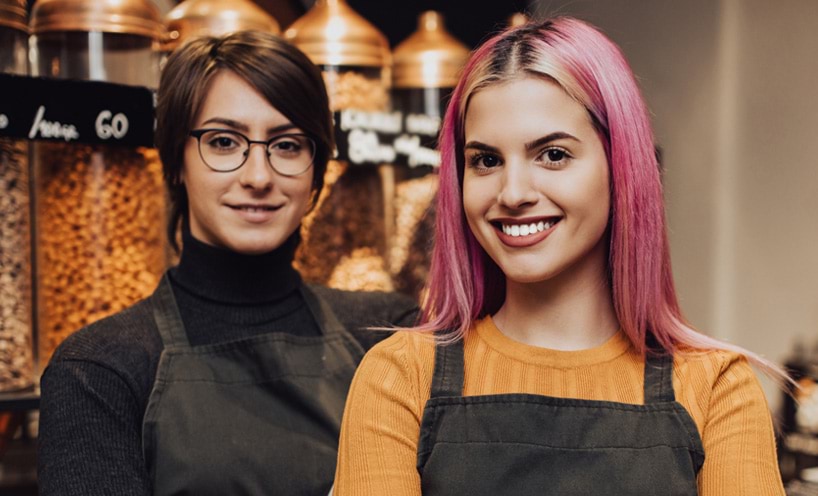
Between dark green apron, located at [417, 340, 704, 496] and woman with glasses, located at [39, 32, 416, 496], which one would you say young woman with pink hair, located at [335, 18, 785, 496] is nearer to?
dark green apron, located at [417, 340, 704, 496]

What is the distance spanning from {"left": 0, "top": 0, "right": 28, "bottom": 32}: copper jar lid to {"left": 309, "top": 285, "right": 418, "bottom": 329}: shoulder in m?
0.69

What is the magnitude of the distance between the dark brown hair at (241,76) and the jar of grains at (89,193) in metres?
0.13

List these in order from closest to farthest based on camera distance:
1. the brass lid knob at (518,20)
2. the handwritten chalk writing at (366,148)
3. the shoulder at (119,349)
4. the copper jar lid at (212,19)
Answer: the brass lid knob at (518,20) < the shoulder at (119,349) < the copper jar lid at (212,19) < the handwritten chalk writing at (366,148)

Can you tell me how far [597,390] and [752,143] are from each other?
1.88 meters

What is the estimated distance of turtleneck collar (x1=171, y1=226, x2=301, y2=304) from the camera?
158 centimetres

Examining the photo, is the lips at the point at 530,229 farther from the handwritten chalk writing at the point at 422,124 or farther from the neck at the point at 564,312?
the handwritten chalk writing at the point at 422,124

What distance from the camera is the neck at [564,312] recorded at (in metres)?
1.18

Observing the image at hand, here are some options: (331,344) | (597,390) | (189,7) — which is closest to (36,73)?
(189,7)

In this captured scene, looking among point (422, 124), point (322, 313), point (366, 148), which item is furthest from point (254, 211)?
point (422, 124)

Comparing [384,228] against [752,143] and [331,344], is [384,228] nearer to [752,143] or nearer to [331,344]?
[331,344]

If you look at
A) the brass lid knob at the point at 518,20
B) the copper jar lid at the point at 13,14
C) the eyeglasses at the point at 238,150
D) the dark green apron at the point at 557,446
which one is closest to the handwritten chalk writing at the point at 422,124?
the brass lid knob at the point at 518,20

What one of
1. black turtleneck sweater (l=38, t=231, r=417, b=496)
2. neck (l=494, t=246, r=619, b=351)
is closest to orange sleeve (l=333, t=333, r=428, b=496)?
neck (l=494, t=246, r=619, b=351)

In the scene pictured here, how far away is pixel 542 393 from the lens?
113 centimetres

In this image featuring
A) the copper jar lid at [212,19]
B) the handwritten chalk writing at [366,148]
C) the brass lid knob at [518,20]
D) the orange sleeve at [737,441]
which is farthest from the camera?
the handwritten chalk writing at [366,148]
